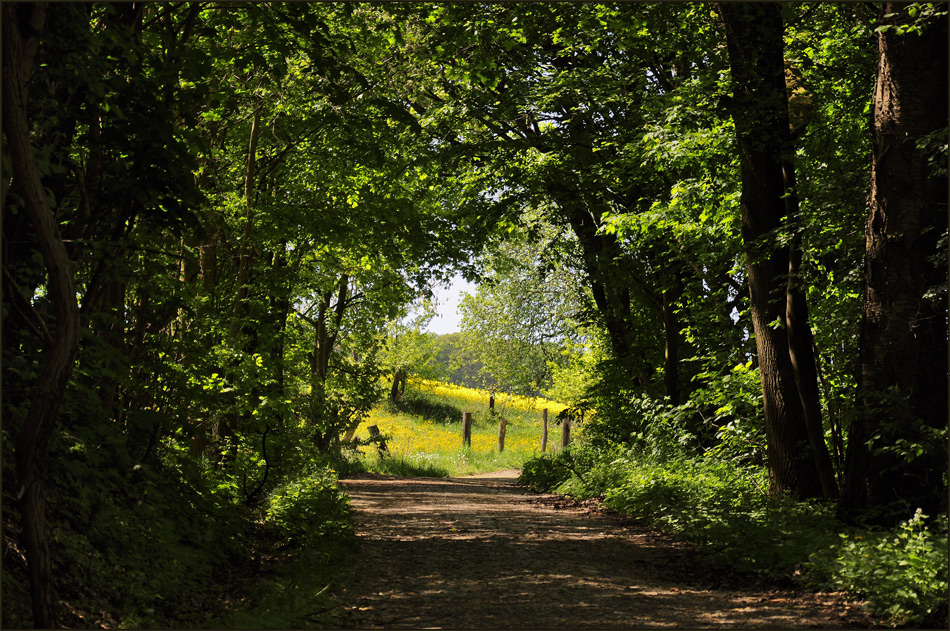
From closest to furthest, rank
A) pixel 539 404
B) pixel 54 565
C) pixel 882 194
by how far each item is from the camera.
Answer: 1. pixel 54 565
2. pixel 882 194
3. pixel 539 404

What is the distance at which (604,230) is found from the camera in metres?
11.9

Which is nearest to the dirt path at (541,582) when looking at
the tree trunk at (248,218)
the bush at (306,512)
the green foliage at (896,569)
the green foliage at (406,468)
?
the green foliage at (896,569)

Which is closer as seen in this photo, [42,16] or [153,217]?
[42,16]

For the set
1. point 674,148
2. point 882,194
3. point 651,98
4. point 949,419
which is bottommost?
point 949,419

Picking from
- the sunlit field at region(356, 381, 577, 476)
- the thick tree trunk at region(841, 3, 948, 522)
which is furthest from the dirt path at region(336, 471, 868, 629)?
the sunlit field at region(356, 381, 577, 476)

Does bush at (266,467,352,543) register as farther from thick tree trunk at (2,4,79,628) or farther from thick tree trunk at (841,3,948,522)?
thick tree trunk at (841,3,948,522)

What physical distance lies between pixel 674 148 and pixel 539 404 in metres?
35.8

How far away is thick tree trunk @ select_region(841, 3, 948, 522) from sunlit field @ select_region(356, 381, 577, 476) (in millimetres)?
12027

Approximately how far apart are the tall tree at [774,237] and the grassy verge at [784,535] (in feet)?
1.75

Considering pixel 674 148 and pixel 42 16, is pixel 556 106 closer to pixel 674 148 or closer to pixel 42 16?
pixel 674 148

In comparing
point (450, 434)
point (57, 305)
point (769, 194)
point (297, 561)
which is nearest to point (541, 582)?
point (297, 561)

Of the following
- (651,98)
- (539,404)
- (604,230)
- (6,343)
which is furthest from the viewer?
(539,404)

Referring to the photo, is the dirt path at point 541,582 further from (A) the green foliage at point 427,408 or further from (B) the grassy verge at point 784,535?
(A) the green foliage at point 427,408

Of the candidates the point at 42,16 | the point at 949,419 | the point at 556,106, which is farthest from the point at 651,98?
the point at 42,16
